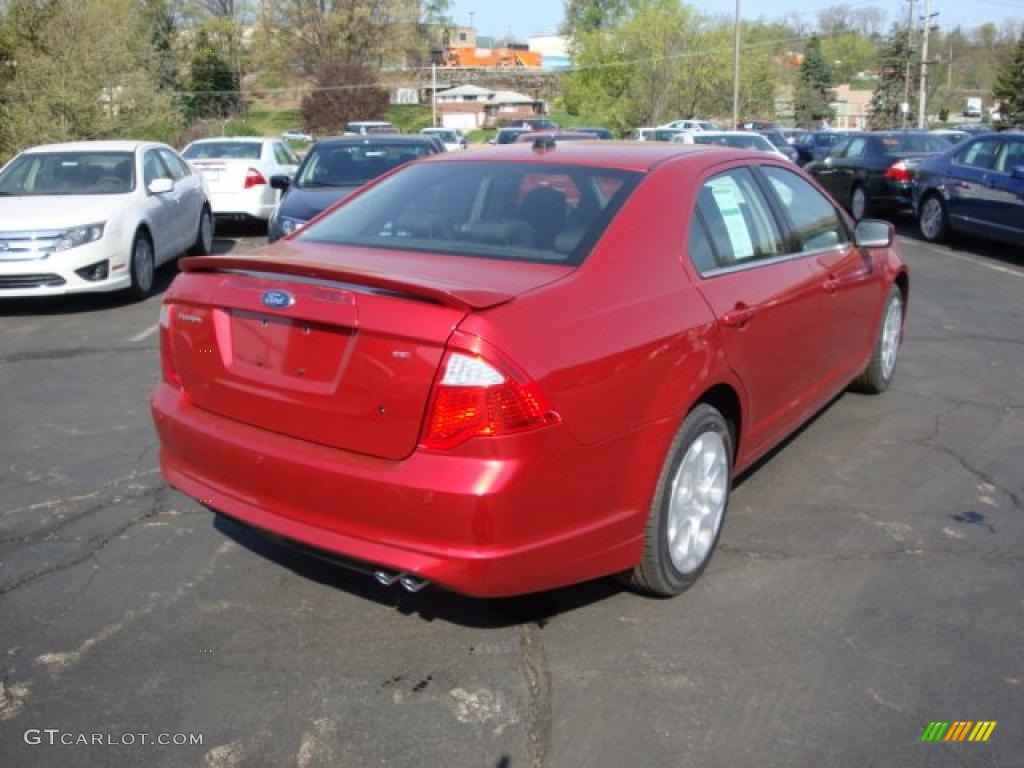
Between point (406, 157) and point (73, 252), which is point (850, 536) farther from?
point (406, 157)

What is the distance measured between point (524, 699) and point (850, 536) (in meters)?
1.89

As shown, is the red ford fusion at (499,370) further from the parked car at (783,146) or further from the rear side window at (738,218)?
the parked car at (783,146)

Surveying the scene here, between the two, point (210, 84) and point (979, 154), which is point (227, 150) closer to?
point (979, 154)

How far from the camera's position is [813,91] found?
260ft

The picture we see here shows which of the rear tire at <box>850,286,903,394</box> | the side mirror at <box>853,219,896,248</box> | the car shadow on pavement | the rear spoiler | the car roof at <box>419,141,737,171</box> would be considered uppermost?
the car roof at <box>419,141,737,171</box>

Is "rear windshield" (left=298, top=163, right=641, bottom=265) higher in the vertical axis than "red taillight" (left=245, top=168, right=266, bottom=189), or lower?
higher

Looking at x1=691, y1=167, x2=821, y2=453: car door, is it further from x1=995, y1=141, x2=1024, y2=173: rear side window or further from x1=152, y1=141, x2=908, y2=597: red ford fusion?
x1=995, y1=141, x2=1024, y2=173: rear side window

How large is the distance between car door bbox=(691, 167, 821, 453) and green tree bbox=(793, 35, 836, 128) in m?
76.3

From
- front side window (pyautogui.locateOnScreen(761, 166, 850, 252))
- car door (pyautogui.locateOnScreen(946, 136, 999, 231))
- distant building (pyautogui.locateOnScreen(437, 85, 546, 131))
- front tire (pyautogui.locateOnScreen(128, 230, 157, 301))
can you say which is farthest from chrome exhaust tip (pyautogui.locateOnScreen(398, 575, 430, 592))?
distant building (pyautogui.locateOnScreen(437, 85, 546, 131))

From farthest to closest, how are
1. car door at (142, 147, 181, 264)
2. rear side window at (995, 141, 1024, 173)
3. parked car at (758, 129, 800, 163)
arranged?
parked car at (758, 129, 800, 163)
rear side window at (995, 141, 1024, 173)
car door at (142, 147, 181, 264)

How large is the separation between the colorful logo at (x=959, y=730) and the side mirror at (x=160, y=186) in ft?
30.4

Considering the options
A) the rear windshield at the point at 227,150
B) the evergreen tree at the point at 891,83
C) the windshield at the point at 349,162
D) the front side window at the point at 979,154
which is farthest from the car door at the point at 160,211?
the evergreen tree at the point at 891,83

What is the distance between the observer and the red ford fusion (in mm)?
3014

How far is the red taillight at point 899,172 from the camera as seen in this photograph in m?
16.5
